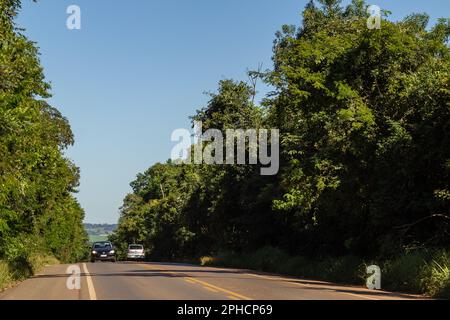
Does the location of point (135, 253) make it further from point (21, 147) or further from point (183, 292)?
point (183, 292)

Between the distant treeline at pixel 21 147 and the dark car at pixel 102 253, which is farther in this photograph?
the dark car at pixel 102 253

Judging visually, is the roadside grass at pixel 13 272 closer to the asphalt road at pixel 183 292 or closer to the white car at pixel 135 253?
the asphalt road at pixel 183 292

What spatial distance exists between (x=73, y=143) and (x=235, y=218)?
57.8ft

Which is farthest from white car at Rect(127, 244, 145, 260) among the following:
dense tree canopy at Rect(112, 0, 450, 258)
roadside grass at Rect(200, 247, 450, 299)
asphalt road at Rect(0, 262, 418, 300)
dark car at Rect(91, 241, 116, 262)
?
asphalt road at Rect(0, 262, 418, 300)

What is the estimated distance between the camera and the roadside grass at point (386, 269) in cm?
1803

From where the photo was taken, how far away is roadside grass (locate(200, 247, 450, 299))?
18031 mm

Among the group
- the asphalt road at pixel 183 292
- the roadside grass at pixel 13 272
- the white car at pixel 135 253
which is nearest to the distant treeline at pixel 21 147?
the roadside grass at pixel 13 272

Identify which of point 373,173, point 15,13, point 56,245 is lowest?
point 56,245

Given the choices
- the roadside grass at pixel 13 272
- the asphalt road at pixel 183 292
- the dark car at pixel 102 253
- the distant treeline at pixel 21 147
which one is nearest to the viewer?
the asphalt road at pixel 183 292

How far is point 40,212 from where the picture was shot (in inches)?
1891

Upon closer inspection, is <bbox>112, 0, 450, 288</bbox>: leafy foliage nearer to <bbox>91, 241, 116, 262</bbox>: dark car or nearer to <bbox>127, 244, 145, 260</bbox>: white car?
<bbox>91, 241, 116, 262</bbox>: dark car

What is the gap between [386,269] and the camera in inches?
A: 848
